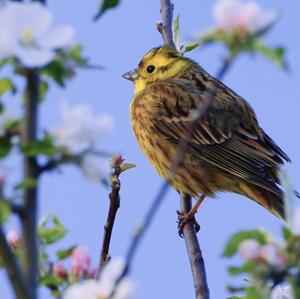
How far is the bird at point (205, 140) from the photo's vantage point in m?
6.60

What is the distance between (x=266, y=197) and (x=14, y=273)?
518 cm

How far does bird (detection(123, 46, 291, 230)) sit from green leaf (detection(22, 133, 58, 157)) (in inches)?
185

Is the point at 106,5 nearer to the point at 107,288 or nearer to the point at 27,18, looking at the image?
the point at 27,18

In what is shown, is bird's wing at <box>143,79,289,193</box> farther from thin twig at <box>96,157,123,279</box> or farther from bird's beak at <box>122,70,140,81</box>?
thin twig at <box>96,157,123,279</box>

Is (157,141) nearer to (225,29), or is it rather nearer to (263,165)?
(263,165)

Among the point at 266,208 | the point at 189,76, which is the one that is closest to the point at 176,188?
the point at 266,208

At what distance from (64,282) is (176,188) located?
445 centimetres

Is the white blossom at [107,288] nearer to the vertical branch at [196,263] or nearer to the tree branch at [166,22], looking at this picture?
the vertical branch at [196,263]

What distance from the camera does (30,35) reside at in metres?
1.57

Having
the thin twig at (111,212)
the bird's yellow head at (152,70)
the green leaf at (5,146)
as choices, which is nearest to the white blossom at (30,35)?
the green leaf at (5,146)

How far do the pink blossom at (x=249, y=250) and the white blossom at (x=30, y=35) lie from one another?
0.50m

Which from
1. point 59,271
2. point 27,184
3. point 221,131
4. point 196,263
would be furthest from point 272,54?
point 221,131

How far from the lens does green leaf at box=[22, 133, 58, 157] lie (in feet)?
5.03

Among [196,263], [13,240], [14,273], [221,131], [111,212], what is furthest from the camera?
[221,131]
